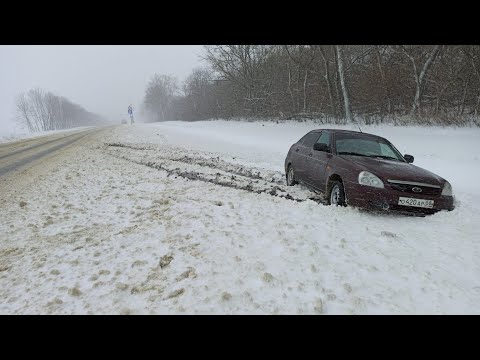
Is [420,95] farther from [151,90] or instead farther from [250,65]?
[151,90]

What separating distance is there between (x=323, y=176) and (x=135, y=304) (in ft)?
14.7

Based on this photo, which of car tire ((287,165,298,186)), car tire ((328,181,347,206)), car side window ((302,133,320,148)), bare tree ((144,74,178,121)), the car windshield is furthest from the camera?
bare tree ((144,74,178,121))

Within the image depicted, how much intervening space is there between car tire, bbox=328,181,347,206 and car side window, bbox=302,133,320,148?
162cm

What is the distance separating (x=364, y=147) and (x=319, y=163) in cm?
98

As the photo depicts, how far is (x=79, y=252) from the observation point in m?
4.11

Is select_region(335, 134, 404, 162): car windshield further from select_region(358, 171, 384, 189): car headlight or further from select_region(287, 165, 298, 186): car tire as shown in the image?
select_region(287, 165, 298, 186): car tire

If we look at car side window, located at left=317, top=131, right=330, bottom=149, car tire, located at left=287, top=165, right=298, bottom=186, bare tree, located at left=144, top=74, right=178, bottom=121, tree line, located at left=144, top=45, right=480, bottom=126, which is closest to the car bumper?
car side window, located at left=317, top=131, right=330, bottom=149

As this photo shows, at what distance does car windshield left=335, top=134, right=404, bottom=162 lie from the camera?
6285 mm

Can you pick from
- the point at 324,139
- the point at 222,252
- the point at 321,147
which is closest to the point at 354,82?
the point at 324,139

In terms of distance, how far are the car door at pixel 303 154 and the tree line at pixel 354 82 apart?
8591 millimetres

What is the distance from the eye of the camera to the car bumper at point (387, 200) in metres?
5.11

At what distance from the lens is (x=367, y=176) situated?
17.4 ft

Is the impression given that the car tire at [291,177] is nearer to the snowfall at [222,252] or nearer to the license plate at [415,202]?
the snowfall at [222,252]

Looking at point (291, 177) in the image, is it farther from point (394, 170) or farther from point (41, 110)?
point (41, 110)
